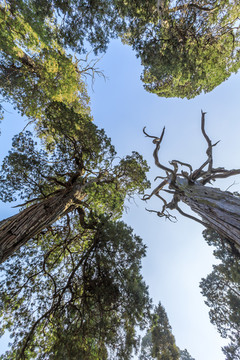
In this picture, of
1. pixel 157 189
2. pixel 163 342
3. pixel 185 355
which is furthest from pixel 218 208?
pixel 185 355

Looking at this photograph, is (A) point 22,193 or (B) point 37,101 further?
(B) point 37,101

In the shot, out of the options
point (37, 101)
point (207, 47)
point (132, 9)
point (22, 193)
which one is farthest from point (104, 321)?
point (207, 47)

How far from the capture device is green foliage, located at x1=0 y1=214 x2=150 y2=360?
3.59 metres

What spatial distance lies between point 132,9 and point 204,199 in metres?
6.20

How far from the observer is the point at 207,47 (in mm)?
5980

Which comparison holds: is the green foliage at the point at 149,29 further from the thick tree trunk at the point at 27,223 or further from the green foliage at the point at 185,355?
the green foliage at the point at 185,355

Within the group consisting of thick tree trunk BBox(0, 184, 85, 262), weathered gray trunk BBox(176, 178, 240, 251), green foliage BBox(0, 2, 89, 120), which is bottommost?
thick tree trunk BBox(0, 184, 85, 262)

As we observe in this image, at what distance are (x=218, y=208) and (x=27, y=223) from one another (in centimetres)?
452

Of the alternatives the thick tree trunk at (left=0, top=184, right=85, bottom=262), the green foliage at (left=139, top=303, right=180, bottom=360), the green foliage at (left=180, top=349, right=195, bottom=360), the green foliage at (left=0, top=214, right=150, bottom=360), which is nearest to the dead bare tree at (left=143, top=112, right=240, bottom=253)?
the green foliage at (left=0, top=214, right=150, bottom=360)

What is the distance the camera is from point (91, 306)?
158 inches

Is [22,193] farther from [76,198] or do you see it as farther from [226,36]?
[226,36]

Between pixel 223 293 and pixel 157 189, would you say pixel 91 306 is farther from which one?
pixel 223 293

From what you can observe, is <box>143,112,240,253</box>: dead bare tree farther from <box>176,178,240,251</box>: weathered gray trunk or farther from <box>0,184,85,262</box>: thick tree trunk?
<box>0,184,85,262</box>: thick tree trunk

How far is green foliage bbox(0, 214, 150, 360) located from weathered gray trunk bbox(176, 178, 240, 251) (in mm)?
1883
